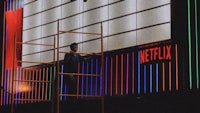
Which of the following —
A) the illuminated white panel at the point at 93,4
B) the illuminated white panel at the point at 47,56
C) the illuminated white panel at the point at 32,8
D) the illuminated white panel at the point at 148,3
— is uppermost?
the illuminated white panel at the point at 32,8

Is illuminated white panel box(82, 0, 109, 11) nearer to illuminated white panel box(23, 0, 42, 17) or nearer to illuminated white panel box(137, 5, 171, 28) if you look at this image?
illuminated white panel box(137, 5, 171, 28)

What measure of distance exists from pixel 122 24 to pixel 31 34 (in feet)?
13.3

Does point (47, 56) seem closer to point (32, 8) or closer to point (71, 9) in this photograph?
point (71, 9)

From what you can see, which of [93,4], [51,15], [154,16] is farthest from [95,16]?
[154,16]

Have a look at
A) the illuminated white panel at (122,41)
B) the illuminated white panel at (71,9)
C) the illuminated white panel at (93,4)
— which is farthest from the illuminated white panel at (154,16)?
the illuminated white panel at (71,9)

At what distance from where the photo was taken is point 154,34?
33.4 ft

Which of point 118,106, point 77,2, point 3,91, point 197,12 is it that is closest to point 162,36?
point 197,12

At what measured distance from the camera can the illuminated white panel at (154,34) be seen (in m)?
9.88

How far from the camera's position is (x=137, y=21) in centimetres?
1075

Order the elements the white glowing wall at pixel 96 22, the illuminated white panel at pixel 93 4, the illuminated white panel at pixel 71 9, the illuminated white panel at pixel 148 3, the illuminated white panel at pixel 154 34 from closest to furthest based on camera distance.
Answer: the illuminated white panel at pixel 154 34
the illuminated white panel at pixel 148 3
the white glowing wall at pixel 96 22
the illuminated white panel at pixel 93 4
the illuminated white panel at pixel 71 9

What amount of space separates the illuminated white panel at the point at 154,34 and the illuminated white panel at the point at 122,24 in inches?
13.6

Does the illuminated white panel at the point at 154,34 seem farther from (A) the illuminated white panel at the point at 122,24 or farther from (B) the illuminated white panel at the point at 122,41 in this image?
(A) the illuminated white panel at the point at 122,24

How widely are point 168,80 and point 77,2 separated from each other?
14.0ft

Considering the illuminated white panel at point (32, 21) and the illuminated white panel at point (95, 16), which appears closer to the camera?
the illuminated white panel at point (95, 16)
